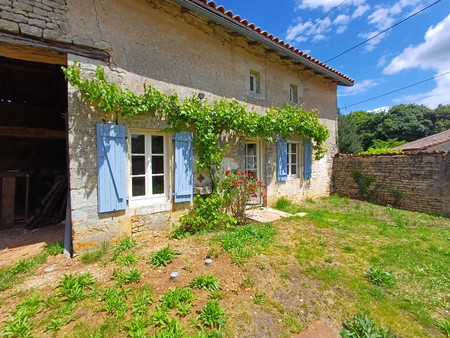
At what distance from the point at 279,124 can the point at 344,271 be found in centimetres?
408

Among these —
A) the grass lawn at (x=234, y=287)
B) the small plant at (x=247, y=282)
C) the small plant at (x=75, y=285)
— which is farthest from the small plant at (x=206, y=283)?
the small plant at (x=75, y=285)

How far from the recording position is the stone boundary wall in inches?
244

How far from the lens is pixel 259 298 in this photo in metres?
2.50

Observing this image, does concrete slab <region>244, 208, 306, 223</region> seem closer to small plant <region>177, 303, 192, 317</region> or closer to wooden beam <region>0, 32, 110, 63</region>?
small plant <region>177, 303, 192, 317</region>

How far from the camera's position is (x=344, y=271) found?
10.1 ft

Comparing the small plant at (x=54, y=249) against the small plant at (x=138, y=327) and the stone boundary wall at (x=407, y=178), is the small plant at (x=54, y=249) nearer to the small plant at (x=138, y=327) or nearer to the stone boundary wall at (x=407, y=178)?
the small plant at (x=138, y=327)

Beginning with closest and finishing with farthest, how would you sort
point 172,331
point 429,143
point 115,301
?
point 172,331 → point 115,301 → point 429,143

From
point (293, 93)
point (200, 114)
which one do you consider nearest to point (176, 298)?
point (200, 114)

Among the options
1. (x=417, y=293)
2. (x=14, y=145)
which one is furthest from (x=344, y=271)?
(x=14, y=145)

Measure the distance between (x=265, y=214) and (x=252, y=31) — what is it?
15.9 ft

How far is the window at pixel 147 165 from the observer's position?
13.6 ft

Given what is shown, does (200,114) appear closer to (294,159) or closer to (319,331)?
(319,331)

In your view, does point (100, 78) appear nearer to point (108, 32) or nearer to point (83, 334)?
point (108, 32)

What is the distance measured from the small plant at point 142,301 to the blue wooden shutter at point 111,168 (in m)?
1.75
